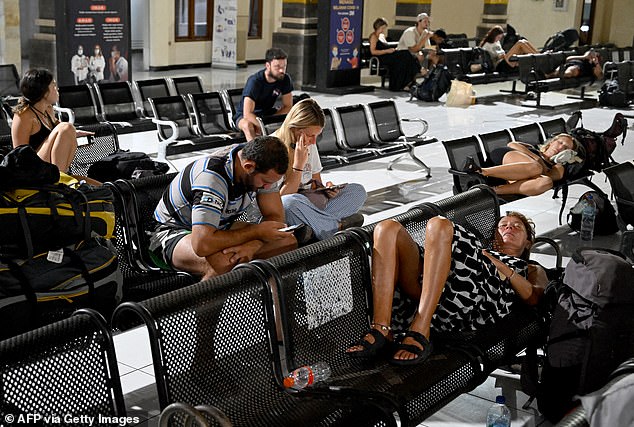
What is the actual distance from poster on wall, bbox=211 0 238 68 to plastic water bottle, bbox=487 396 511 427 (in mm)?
15871

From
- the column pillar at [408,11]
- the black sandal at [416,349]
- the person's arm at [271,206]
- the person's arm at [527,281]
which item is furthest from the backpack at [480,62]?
the black sandal at [416,349]

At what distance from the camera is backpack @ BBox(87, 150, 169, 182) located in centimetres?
601

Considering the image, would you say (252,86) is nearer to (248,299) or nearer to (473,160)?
(473,160)

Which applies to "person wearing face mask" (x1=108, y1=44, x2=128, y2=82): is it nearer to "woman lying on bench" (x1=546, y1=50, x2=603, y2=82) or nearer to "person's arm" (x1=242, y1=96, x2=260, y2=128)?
"person's arm" (x1=242, y1=96, x2=260, y2=128)

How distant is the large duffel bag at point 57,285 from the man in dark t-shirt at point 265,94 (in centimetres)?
473

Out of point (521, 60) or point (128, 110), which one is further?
point (521, 60)

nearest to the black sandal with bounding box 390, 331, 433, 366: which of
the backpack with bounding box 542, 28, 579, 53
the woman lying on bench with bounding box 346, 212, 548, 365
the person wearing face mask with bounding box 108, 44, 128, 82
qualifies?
the woman lying on bench with bounding box 346, 212, 548, 365

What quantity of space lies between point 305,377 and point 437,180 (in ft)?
19.5

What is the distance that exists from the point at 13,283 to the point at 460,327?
1.90m

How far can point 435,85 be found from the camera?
49.5 feet

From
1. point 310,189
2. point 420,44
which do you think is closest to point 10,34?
point 420,44

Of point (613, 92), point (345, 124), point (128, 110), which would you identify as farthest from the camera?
point (613, 92)

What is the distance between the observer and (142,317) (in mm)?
2689

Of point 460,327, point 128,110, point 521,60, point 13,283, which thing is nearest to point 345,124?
point 128,110
